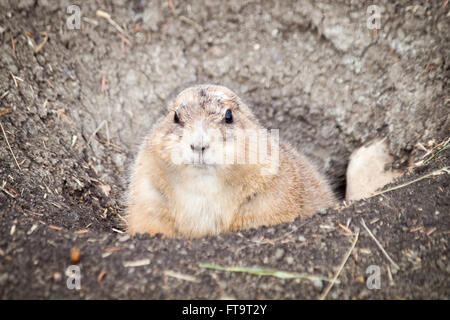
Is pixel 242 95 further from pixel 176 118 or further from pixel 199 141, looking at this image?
pixel 199 141

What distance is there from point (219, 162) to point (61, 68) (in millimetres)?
3477

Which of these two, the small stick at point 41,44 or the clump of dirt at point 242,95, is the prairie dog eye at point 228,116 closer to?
the clump of dirt at point 242,95

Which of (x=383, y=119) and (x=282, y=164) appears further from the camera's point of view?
(x=383, y=119)

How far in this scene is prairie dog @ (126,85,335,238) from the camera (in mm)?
4375

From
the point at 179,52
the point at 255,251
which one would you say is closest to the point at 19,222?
the point at 255,251

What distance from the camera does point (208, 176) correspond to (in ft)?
14.7

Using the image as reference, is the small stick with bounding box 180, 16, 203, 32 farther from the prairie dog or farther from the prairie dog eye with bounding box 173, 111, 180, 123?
the prairie dog eye with bounding box 173, 111, 180, 123

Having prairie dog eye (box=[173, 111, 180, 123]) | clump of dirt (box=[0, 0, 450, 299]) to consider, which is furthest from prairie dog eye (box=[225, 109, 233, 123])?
clump of dirt (box=[0, 0, 450, 299])

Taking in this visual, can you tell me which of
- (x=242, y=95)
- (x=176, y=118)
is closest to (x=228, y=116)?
(x=176, y=118)

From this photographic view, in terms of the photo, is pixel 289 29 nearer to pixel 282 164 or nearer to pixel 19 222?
pixel 282 164

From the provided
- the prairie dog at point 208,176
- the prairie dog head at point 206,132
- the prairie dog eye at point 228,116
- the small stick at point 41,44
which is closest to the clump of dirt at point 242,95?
the small stick at point 41,44

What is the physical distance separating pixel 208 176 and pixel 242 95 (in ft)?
10.5

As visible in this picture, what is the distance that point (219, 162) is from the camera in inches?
168

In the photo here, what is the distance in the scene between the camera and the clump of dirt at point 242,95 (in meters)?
3.75
